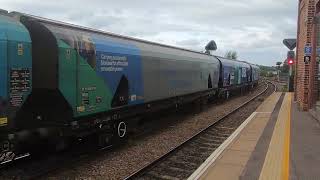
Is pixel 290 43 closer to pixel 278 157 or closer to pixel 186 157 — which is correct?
pixel 186 157

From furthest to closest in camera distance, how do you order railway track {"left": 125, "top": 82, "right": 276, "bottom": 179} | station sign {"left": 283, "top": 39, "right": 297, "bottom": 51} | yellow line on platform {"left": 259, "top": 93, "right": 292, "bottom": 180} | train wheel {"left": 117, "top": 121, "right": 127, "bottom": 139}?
station sign {"left": 283, "top": 39, "right": 297, "bottom": 51} → train wheel {"left": 117, "top": 121, "right": 127, "bottom": 139} → railway track {"left": 125, "top": 82, "right": 276, "bottom": 179} → yellow line on platform {"left": 259, "top": 93, "right": 292, "bottom": 180}

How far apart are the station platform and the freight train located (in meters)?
2.71

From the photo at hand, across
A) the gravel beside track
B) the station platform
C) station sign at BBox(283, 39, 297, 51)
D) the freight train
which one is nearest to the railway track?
the gravel beside track

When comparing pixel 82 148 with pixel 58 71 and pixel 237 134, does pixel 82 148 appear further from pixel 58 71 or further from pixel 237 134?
pixel 237 134

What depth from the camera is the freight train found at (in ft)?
27.8

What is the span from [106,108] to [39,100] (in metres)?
2.55

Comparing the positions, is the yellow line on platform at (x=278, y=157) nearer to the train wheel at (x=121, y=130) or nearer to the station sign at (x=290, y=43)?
the train wheel at (x=121, y=130)

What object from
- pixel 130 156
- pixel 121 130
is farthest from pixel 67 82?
pixel 121 130

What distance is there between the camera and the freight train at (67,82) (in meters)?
8.47

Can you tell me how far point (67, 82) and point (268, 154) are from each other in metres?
4.82

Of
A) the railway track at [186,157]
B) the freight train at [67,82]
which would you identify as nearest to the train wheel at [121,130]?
the freight train at [67,82]

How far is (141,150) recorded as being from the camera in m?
12.7

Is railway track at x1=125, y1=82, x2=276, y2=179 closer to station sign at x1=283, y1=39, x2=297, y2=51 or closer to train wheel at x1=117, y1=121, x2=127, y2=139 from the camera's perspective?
train wheel at x1=117, y1=121, x2=127, y2=139

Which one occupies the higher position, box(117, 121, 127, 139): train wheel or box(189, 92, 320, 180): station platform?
box(117, 121, 127, 139): train wheel
